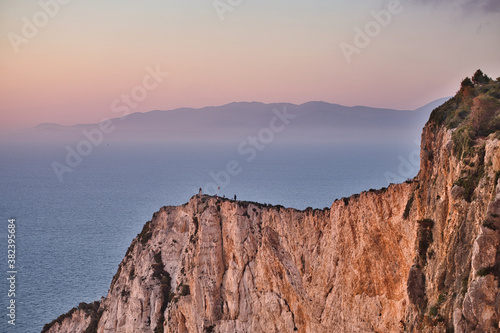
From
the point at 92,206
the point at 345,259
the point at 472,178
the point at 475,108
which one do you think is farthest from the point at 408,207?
the point at 92,206

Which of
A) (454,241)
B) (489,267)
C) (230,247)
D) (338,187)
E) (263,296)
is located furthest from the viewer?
(338,187)

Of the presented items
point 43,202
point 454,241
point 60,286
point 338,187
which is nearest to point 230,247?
point 454,241

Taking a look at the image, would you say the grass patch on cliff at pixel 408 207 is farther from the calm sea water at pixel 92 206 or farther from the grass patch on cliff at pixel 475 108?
the calm sea water at pixel 92 206

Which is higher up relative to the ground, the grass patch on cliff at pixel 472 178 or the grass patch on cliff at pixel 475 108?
the grass patch on cliff at pixel 475 108

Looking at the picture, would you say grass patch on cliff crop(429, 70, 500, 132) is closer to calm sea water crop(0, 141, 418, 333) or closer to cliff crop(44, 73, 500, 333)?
cliff crop(44, 73, 500, 333)

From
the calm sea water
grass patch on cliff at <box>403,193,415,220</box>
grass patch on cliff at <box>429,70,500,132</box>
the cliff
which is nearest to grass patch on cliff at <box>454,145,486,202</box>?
the cliff

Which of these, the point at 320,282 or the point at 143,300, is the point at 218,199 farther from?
the point at 320,282

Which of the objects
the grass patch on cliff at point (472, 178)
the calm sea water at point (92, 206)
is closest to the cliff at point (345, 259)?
the grass patch on cliff at point (472, 178)
